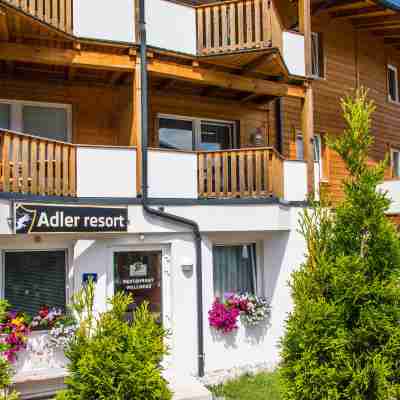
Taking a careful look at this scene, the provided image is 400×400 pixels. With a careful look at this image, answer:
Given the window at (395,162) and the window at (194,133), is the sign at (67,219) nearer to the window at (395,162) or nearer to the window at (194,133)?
the window at (194,133)

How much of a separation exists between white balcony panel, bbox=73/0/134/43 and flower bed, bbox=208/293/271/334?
A: 528 centimetres

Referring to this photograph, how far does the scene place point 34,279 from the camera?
317 inches

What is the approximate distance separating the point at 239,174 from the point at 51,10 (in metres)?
4.56

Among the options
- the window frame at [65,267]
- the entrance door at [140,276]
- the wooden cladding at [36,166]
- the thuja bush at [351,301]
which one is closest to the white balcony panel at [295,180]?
the entrance door at [140,276]

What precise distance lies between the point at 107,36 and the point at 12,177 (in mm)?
3153

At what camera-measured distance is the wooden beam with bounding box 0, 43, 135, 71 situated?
812cm

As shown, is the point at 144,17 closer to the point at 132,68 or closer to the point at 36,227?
the point at 132,68

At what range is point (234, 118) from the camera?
1221 centimetres

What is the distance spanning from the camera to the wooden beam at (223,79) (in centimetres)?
915

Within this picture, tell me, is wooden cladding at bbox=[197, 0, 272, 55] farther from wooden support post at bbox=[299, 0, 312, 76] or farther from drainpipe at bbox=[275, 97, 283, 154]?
drainpipe at bbox=[275, 97, 283, 154]

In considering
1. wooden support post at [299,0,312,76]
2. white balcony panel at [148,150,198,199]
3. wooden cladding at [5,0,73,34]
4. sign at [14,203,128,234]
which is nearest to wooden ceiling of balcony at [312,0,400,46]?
wooden support post at [299,0,312,76]

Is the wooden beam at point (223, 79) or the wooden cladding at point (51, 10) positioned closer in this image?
the wooden cladding at point (51, 10)

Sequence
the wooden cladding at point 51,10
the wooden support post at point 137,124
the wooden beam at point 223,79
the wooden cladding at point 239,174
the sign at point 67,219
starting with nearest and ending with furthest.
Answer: the sign at point 67,219 → the wooden cladding at point 51,10 → the wooden support post at point 137,124 → the wooden beam at point 223,79 → the wooden cladding at point 239,174

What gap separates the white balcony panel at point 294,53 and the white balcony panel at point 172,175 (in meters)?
3.39
